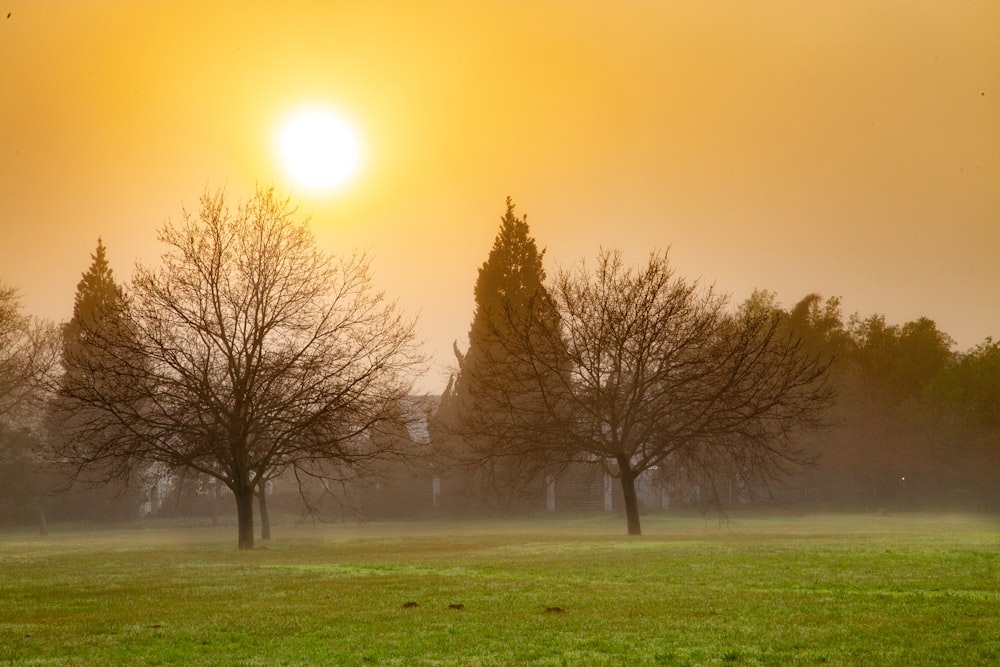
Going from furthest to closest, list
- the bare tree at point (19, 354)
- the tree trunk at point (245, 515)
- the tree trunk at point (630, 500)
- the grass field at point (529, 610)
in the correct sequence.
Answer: the bare tree at point (19, 354), the tree trunk at point (630, 500), the tree trunk at point (245, 515), the grass field at point (529, 610)

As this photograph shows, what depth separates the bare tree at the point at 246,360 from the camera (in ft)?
124

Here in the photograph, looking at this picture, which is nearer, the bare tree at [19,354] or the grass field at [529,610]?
the grass field at [529,610]

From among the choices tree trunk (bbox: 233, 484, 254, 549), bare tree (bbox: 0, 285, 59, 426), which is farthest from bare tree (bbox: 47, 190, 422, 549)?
bare tree (bbox: 0, 285, 59, 426)

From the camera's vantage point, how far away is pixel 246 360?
39000mm

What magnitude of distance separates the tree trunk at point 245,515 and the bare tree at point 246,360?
0.05 metres

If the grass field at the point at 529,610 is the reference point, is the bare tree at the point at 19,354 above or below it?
above

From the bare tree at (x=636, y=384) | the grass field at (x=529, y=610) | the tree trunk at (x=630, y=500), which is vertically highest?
the bare tree at (x=636, y=384)

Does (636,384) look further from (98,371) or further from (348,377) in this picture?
(98,371)

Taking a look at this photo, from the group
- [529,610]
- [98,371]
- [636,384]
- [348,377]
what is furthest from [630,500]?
[529,610]

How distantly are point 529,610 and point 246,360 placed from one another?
2439 centimetres

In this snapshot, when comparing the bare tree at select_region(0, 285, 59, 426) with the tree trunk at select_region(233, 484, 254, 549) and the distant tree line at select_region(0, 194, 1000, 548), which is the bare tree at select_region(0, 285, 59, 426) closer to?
the distant tree line at select_region(0, 194, 1000, 548)

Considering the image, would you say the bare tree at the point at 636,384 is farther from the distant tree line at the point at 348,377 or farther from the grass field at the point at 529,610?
the grass field at the point at 529,610

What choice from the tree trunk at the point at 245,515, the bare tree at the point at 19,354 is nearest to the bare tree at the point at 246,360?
the tree trunk at the point at 245,515

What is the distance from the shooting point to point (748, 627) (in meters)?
14.5
